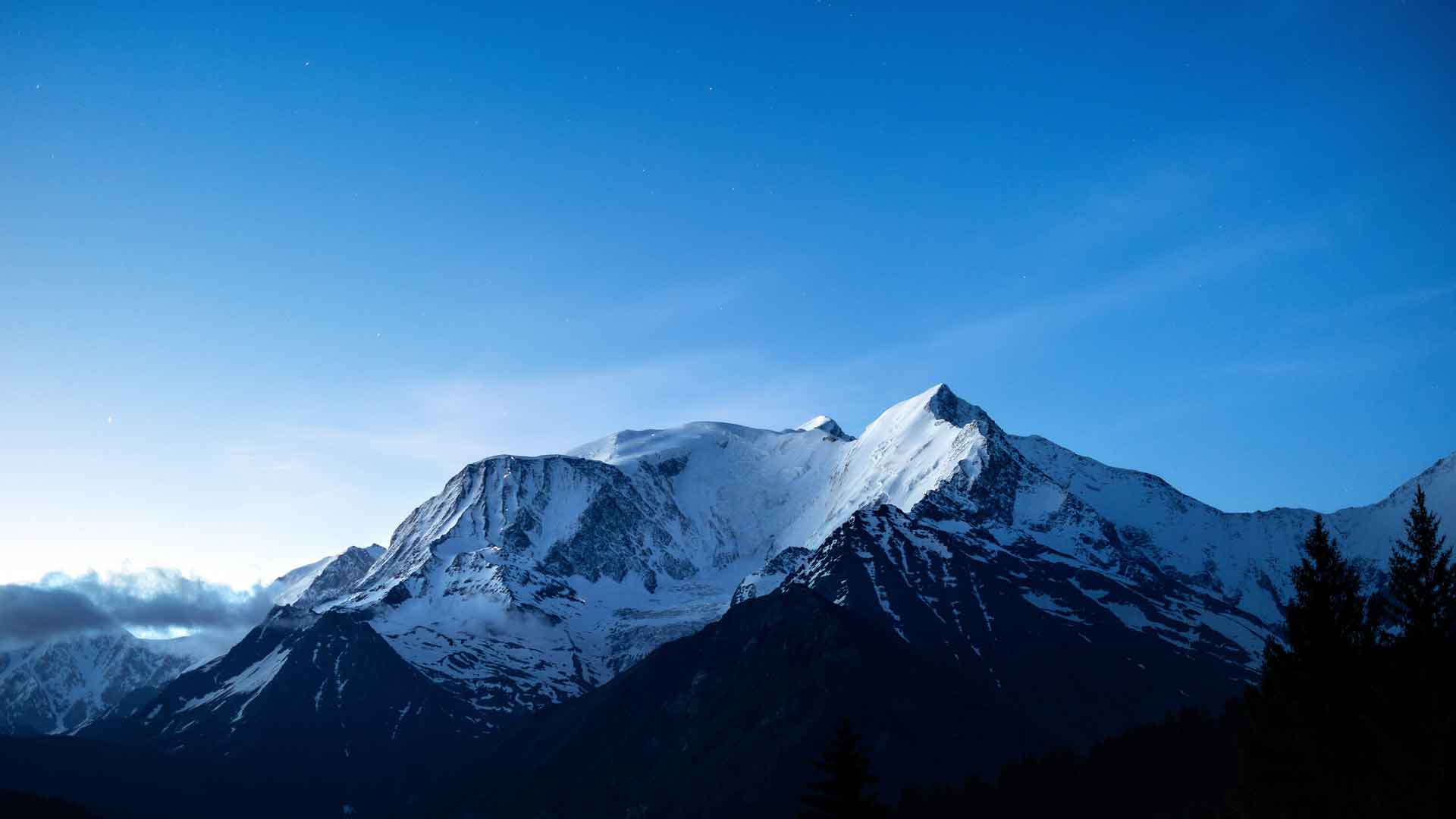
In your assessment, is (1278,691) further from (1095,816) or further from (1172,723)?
(1172,723)

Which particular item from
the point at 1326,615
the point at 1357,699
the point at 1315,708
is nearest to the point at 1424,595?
the point at 1326,615

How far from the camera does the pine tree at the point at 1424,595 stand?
5322 cm

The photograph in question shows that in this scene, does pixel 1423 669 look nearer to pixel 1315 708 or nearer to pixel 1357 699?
pixel 1357 699

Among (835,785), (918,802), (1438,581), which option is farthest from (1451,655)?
(918,802)

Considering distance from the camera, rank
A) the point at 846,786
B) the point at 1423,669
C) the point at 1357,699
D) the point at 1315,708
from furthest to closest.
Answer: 1. the point at 846,786
2. the point at 1315,708
3. the point at 1357,699
4. the point at 1423,669

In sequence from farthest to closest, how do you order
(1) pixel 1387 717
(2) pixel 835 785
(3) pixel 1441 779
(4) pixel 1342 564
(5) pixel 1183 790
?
1. (5) pixel 1183 790
2. (2) pixel 835 785
3. (4) pixel 1342 564
4. (1) pixel 1387 717
5. (3) pixel 1441 779

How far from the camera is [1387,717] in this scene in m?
52.2

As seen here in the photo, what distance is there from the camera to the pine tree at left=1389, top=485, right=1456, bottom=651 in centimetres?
5322

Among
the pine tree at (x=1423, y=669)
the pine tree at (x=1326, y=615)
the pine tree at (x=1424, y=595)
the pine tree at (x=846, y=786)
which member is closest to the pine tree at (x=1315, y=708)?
the pine tree at (x=1326, y=615)

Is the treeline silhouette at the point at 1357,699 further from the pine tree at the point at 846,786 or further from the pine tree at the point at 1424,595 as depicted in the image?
the pine tree at the point at 846,786

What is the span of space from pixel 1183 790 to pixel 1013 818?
76.2ft

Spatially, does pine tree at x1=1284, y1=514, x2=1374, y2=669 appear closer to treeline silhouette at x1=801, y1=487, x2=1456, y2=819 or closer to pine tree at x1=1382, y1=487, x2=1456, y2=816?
treeline silhouette at x1=801, y1=487, x2=1456, y2=819

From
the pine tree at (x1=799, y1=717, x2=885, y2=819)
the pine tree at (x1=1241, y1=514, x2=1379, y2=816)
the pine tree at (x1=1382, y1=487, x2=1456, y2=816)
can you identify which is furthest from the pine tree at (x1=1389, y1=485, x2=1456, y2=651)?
the pine tree at (x1=799, y1=717, x2=885, y2=819)

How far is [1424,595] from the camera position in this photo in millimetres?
53562
